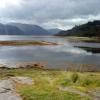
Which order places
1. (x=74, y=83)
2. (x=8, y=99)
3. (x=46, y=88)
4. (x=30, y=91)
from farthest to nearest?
(x=74, y=83) < (x=46, y=88) < (x=30, y=91) < (x=8, y=99)

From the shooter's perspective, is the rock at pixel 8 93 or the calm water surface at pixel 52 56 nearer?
the rock at pixel 8 93

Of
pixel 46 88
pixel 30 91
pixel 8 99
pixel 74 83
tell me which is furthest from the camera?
pixel 74 83

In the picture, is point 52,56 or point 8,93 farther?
point 52,56

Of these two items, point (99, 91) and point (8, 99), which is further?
point (99, 91)

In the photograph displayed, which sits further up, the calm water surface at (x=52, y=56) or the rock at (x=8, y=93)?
the rock at (x=8, y=93)

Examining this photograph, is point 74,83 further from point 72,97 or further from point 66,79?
point 72,97

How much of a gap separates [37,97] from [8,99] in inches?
49.9

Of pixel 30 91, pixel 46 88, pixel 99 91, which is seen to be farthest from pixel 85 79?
pixel 30 91

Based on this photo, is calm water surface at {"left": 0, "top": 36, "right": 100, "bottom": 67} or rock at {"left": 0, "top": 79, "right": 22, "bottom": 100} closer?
rock at {"left": 0, "top": 79, "right": 22, "bottom": 100}

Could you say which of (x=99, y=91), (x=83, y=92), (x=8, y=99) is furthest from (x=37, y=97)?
(x=99, y=91)

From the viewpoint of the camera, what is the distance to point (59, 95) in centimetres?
992

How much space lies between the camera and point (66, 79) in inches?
517

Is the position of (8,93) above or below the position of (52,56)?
above

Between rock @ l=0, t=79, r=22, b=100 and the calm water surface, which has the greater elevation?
rock @ l=0, t=79, r=22, b=100
